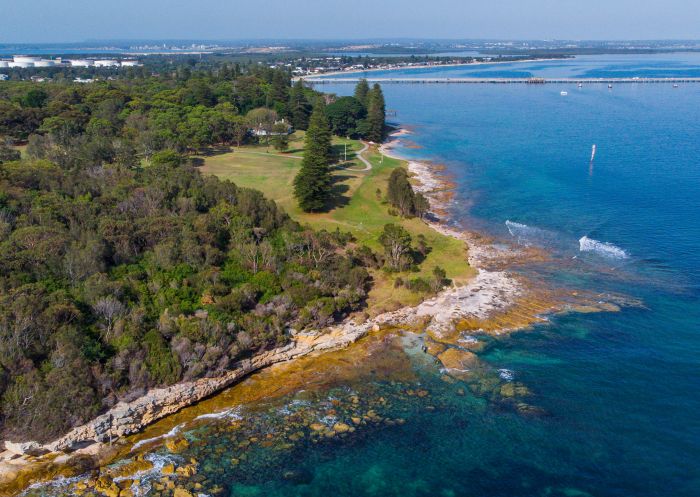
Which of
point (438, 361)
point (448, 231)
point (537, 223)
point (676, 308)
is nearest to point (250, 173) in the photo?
point (448, 231)

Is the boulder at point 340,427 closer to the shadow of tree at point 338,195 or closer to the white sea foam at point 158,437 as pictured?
the white sea foam at point 158,437

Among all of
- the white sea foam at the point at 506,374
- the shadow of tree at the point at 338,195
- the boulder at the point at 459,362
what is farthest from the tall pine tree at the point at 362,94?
the white sea foam at the point at 506,374

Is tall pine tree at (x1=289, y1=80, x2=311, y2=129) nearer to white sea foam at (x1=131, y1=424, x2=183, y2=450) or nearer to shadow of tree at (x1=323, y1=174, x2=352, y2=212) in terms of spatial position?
shadow of tree at (x1=323, y1=174, x2=352, y2=212)

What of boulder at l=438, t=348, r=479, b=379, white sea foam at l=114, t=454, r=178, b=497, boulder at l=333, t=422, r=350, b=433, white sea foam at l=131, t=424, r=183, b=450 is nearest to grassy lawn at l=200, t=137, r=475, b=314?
boulder at l=438, t=348, r=479, b=379

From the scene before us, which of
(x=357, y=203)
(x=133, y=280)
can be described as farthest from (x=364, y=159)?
(x=133, y=280)

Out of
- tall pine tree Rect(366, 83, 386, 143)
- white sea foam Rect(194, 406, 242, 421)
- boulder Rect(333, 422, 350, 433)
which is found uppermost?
tall pine tree Rect(366, 83, 386, 143)

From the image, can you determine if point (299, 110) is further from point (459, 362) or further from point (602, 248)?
point (459, 362)

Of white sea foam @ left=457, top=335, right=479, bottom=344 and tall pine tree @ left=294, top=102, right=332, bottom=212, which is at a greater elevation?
tall pine tree @ left=294, top=102, right=332, bottom=212
